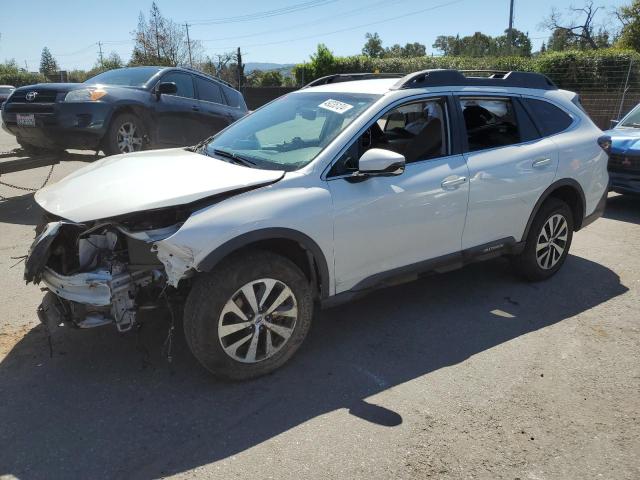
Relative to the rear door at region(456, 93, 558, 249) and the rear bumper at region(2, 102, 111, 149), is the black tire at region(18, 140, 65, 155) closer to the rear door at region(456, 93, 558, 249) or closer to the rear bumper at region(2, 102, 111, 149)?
the rear bumper at region(2, 102, 111, 149)

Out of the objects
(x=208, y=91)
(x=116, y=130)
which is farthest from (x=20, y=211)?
(x=208, y=91)

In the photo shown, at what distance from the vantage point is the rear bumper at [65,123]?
23.1 feet

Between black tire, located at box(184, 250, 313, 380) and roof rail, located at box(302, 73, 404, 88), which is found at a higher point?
roof rail, located at box(302, 73, 404, 88)

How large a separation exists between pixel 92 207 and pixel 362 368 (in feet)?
6.47

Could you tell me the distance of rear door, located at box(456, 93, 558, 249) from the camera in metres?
4.21

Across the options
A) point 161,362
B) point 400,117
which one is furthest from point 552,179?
point 161,362

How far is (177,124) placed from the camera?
8.31 meters

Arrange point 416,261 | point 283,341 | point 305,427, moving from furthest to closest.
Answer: point 416,261
point 283,341
point 305,427

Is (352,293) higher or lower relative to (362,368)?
higher

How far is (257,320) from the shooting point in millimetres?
3254

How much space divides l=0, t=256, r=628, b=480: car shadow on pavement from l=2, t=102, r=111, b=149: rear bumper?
3980mm

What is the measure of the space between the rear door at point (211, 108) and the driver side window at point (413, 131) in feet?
16.5

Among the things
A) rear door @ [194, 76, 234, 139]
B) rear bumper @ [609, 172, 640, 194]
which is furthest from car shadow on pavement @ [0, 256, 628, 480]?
rear door @ [194, 76, 234, 139]

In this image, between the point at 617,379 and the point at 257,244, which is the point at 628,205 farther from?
the point at 257,244
